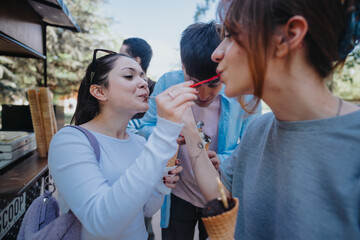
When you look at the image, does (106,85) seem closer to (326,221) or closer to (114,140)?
(114,140)

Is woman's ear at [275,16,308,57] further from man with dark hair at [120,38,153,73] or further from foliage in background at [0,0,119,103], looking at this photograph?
foliage in background at [0,0,119,103]

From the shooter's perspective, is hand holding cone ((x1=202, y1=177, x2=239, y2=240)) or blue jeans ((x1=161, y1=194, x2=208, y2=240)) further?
blue jeans ((x1=161, y1=194, x2=208, y2=240))

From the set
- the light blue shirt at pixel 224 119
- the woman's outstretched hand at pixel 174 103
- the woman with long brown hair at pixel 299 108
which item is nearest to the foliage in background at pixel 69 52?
the light blue shirt at pixel 224 119

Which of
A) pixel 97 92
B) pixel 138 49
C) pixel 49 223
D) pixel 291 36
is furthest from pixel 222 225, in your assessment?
pixel 138 49

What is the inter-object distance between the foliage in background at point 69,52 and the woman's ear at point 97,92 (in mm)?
10177

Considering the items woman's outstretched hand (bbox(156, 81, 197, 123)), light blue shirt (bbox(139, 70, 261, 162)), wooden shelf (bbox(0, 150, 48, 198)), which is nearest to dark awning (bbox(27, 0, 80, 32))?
light blue shirt (bbox(139, 70, 261, 162))

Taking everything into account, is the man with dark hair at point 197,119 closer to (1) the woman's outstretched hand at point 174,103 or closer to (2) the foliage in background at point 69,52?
(1) the woman's outstretched hand at point 174,103

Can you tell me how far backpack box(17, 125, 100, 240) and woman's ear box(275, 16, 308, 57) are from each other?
118 cm

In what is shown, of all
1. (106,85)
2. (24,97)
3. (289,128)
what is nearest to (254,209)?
(289,128)

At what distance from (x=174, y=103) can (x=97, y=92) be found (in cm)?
93

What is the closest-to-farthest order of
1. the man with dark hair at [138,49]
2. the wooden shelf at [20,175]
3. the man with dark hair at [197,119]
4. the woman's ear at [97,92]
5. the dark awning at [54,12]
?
the woman's ear at [97,92], the wooden shelf at [20,175], the man with dark hair at [197,119], the dark awning at [54,12], the man with dark hair at [138,49]

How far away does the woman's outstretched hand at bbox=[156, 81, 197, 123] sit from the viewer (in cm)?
108

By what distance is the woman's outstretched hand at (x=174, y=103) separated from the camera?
108 centimetres

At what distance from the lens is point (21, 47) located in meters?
2.48
